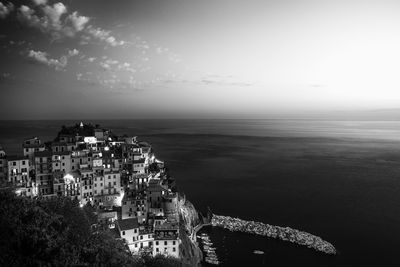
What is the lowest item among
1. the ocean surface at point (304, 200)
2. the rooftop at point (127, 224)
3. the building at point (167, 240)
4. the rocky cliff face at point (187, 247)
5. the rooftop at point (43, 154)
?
the ocean surface at point (304, 200)

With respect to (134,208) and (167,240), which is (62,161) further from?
(167,240)

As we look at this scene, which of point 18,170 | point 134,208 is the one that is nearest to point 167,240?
point 134,208

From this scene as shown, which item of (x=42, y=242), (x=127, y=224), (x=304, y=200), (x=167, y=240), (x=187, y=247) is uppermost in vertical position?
(x=42, y=242)

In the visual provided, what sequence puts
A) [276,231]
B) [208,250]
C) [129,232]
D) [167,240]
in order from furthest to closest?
[276,231] → [208,250] → [167,240] → [129,232]

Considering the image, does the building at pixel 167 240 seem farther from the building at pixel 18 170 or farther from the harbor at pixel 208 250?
the building at pixel 18 170

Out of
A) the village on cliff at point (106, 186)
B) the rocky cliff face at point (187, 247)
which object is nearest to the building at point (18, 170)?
the village on cliff at point (106, 186)

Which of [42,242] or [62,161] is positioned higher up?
[62,161]

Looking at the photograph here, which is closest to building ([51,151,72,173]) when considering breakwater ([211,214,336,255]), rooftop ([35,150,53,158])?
rooftop ([35,150,53,158])
